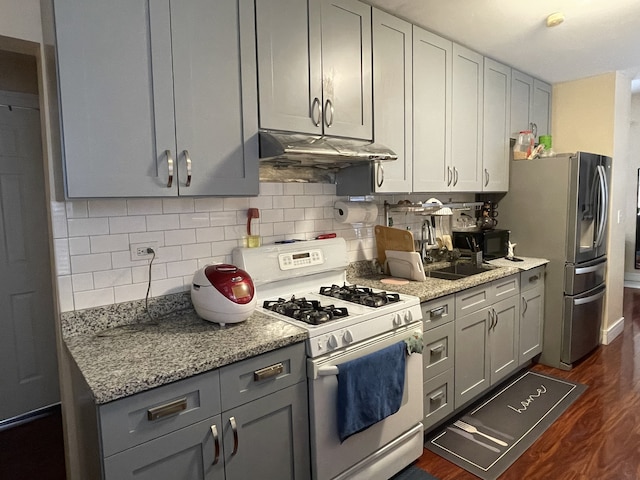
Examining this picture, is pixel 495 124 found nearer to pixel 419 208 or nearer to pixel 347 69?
pixel 419 208

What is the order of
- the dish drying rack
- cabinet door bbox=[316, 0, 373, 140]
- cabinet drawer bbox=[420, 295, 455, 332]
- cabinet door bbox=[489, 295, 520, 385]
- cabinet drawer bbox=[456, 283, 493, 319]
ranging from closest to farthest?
cabinet door bbox=[316, 0, 373, 140] → cabinet drawer bbox=[420, 295, 455, 332] → cabinet drawer bbox=[456, 283, 493, 319] → the dish drying rack → cabinet door bbox=[489, 295, 520, 385]

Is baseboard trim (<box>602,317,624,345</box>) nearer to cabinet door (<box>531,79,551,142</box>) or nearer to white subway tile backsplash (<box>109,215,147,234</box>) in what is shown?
cabinet door (<box>531,79,551,142</box>)

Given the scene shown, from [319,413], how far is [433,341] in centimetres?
87

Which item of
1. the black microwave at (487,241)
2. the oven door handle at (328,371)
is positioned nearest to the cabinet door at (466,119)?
the black microwave at (487,241)

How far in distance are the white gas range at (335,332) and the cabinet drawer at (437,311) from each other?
134mm

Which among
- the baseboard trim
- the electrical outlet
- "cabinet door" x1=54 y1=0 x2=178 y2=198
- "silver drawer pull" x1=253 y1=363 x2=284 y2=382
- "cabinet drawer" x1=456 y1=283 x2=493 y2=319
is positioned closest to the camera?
"cabinet door" x1=54 y1=0 x2=178 y2=198

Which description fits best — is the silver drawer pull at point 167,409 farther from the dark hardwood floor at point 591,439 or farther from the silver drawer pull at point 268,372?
the dark hardwood floor at point 591,439

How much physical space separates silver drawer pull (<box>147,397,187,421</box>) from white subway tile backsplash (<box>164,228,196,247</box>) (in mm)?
Result: 833

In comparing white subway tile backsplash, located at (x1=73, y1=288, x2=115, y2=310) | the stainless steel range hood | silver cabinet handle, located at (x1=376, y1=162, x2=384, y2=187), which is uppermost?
the stainless steel range hood

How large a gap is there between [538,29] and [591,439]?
2.54 metres

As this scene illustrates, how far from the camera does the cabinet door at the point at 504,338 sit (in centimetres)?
274

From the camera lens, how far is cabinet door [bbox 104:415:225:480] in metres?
1.19

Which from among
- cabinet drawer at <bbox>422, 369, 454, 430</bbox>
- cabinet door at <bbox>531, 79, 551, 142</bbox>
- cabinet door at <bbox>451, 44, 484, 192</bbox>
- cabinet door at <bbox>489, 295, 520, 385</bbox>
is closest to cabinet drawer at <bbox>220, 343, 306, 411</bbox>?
cabinet drawer at <bbox>422, 369, 454, 430</bbox>

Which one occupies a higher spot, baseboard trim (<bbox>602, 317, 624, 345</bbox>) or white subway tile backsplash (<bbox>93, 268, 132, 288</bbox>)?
white subway tile backsplash (<bbox>93, 268, 132, 288</bbox>)
